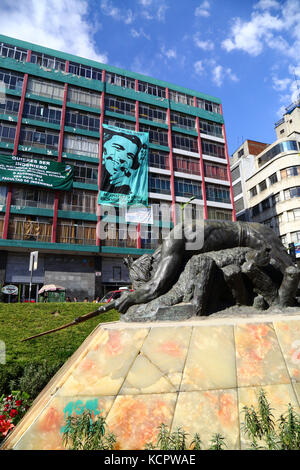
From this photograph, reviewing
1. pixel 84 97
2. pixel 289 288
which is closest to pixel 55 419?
pixel 289 288

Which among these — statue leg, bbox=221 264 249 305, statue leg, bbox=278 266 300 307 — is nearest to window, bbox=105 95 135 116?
→ statue leg, bbox=221 264 249 305

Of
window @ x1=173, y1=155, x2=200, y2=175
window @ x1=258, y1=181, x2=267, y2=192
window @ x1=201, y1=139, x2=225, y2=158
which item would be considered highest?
window @ x1=201, y1=139, x2=225, y2=158

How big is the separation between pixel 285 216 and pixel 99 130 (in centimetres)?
2491

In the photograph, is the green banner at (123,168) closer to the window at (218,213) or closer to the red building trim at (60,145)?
the red building trim at (60,145)

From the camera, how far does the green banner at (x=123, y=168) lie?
31672mm

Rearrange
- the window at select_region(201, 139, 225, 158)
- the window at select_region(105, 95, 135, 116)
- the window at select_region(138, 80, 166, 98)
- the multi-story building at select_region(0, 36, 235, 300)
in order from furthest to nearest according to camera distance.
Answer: the window at select_region(201, 139, 225, 158) → the window at select_region(138, 80, 166, 98) → the window at select_region(105, 95, 135, 116) → the multi-story building at select_region(0, 36, 235, 300)

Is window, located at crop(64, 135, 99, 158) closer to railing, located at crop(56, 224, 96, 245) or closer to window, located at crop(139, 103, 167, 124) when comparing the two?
window, located at crop(139, 103, 167, 124)

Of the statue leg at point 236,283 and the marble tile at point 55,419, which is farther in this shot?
the statue leg at point 236,283

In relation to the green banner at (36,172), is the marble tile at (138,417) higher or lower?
lower

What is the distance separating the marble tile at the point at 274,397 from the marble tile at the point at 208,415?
0.26 feet

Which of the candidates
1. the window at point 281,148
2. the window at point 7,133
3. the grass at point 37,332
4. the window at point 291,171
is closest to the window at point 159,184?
the window at point 7,133

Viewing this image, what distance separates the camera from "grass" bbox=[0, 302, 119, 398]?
7.40m

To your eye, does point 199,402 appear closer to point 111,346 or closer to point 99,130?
point 111,346

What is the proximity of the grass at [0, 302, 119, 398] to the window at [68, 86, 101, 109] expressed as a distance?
27.7m
